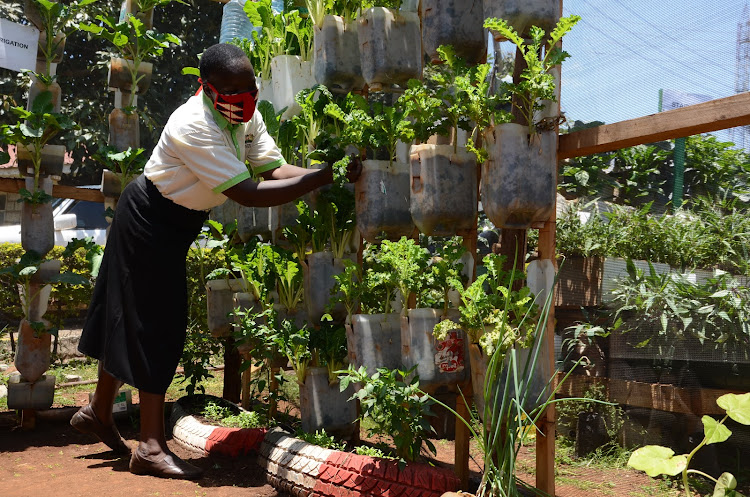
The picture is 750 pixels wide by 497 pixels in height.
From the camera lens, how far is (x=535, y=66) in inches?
106

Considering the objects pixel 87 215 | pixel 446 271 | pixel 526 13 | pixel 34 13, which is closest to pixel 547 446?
pixel 446 271

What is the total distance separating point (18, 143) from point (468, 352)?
3108mm

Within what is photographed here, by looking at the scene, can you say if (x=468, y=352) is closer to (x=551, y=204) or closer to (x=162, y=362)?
(x=551, y=204)

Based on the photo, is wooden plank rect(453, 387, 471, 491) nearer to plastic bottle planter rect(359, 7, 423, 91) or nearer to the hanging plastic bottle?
plastic bottle planter rect(359, 7, 423, 91)

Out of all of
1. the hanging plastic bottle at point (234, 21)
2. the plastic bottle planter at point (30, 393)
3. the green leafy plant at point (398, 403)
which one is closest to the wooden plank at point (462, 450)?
the green leafy plant at point (398, 403)

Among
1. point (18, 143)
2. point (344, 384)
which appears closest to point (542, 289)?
point (344, 384)

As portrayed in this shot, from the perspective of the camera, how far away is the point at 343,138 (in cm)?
347

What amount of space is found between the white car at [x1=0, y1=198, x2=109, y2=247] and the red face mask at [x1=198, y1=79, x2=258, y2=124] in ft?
27.7

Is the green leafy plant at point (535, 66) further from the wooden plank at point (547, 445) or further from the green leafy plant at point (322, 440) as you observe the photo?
the green leafy plant at point (322, 440)

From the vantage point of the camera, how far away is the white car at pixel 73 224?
36.8 ft

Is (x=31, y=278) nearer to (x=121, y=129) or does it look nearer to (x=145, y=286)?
(x=121, y=129)

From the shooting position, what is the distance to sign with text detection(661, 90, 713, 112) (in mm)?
3533

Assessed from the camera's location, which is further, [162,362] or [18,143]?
[18,143]

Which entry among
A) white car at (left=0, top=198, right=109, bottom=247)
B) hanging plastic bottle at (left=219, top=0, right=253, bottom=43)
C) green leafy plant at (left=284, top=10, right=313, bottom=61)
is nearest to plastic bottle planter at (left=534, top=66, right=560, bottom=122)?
green leafy plant at (left=284, top=10, right=313, bottom=61)
